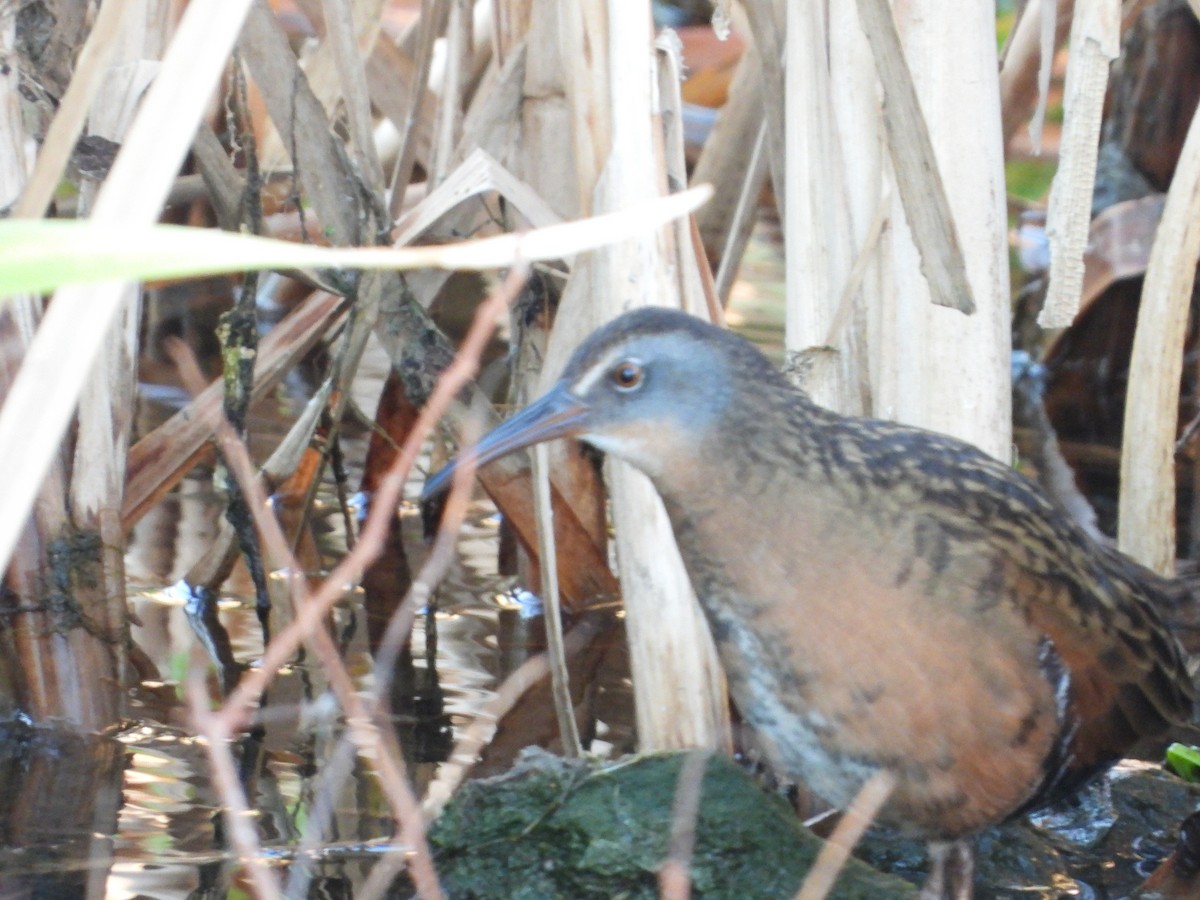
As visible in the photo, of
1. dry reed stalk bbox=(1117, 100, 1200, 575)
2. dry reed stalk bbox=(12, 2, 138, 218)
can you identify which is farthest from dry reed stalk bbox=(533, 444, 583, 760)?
dry reed stalk bbox=(12, 2, 138, 218)

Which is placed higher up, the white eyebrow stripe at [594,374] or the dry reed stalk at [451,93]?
the dry reed stalk at [451,93]

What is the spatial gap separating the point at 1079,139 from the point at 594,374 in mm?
840

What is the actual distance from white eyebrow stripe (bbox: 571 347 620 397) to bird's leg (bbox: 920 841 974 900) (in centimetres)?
90

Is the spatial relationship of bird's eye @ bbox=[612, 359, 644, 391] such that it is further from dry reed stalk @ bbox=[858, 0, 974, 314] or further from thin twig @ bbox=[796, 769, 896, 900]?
thin twig @ bbox=[796, 769, 896, 900]

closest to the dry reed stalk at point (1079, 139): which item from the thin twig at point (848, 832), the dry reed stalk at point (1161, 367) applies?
the dry reed stalk at point (1161, 367)

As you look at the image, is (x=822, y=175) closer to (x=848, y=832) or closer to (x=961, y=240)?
(x=961, y=240)

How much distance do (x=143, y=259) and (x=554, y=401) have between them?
1.32 m

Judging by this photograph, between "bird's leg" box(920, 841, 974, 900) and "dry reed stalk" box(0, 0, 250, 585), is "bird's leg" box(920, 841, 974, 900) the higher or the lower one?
the lower one

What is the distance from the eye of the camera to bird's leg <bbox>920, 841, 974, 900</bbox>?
97.5 inches

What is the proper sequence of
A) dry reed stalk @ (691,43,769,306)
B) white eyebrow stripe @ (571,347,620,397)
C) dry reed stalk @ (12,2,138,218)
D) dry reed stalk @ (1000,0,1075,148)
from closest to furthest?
dry reed stalk @ (12,2,138,218), white eyebrow stripe @ (571,347,620,397), dry reed stalk @ (1000,0,1075,148), dry reed stalk @ (691,43,769,306)

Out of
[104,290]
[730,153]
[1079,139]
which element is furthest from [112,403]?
[730,153]

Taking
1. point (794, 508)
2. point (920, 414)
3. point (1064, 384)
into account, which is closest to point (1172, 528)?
point (920, 414)

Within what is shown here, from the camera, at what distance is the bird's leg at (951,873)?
248 cm

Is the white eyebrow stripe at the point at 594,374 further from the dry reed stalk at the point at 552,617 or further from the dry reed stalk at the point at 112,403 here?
the dry reed stalk at the point at 112,403
